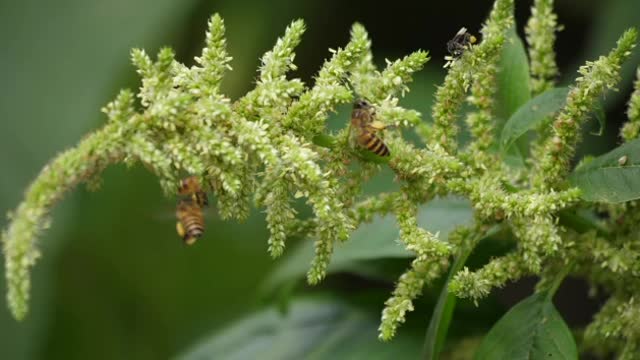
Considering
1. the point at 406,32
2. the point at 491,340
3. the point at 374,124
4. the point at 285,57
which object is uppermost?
the point at 406,32

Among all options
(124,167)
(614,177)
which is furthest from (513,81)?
(124,167)

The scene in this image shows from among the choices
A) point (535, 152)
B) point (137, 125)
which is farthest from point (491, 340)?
point (137, 125)

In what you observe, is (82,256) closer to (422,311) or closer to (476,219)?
(422,311)

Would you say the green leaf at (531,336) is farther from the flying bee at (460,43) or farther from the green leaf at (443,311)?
the flying bee at (460,43)

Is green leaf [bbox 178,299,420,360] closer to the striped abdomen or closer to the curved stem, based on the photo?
the striped abdomen

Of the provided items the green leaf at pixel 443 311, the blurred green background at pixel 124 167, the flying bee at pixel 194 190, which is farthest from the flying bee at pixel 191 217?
the blurred green background at pixel 124 167
